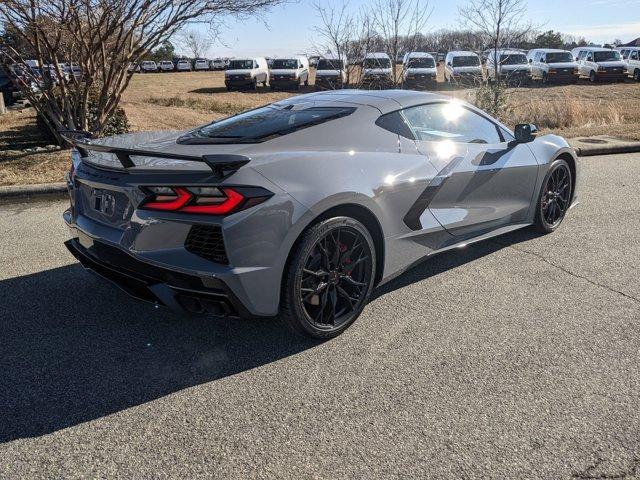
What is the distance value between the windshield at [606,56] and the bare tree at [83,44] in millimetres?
28436

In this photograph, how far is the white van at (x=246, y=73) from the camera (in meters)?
30.1

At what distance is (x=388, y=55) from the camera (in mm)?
12164

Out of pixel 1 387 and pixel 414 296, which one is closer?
pixel 1 387

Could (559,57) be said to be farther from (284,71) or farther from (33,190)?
(33,190)

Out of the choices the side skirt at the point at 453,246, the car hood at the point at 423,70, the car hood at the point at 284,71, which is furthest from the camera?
the car hood at the point at 284,71

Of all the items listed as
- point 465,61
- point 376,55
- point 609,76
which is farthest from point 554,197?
point 609,76

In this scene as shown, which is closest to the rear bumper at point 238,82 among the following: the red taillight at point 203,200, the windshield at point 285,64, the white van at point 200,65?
the windshield at point 285,64

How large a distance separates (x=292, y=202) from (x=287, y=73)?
28409 mm

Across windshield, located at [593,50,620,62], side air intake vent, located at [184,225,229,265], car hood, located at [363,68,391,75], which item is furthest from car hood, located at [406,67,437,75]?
side air intake vent, located at [184,225,229,265]

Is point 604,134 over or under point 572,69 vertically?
under

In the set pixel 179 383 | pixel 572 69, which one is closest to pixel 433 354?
pixel 179 383

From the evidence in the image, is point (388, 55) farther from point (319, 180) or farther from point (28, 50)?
point (319, 180)

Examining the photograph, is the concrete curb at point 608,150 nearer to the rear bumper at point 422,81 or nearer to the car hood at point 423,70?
the rear bumper at point 422,81

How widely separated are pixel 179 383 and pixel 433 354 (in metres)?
1.40
